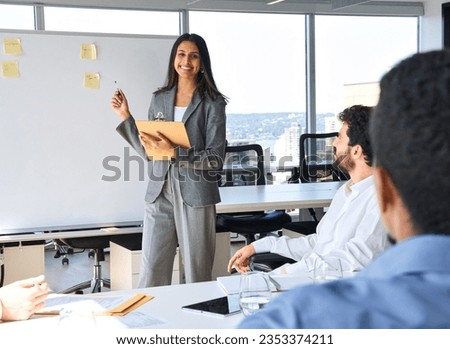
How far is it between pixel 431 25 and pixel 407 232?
8344 millimetres

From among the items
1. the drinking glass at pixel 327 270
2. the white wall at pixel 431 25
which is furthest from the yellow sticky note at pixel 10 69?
the white wall at pixel 431 25

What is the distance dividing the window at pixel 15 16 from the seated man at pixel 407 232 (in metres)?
6.54

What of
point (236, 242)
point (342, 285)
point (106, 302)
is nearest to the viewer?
point (342, 285)

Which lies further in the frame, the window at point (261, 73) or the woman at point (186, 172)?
the window at point (261, 73)

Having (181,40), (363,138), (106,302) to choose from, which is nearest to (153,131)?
(181,40)

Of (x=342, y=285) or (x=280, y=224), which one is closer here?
(x=342, y=285)

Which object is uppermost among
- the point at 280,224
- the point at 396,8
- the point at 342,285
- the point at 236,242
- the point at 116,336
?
the point at 396,8

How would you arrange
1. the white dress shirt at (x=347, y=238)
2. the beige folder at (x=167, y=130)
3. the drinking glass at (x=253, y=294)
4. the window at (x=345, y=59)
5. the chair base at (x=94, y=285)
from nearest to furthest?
1. the drinking glass at (x=253, y=294)
2. the white dress shirt at (x=347, y=238)
3. the beige folder at (x=167, y=130)
4. the chair base at (x=94, y=285)
5. the window at (x=345, y=59)

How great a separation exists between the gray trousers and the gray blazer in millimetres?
38

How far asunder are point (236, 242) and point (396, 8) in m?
3.44

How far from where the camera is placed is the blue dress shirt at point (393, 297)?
714mm

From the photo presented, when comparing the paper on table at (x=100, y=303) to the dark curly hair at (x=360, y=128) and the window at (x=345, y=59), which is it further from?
the window at (x=345, y=59)

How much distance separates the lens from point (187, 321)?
5.81ft

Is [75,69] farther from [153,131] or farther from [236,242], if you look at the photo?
[236,242]
